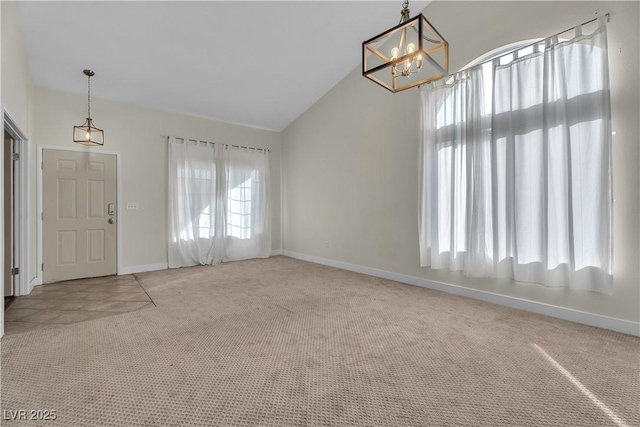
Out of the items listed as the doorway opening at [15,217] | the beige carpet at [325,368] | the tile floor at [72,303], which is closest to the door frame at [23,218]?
the doorway opening at [15,217]

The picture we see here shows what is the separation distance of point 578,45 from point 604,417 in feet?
10.3

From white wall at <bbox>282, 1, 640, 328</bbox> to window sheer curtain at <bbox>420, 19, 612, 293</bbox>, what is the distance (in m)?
0.14

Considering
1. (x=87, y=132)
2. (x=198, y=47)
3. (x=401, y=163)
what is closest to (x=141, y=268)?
(x=87, y=132)

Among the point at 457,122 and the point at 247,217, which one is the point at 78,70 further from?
the point at 457,122

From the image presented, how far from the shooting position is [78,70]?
3947 millimetres

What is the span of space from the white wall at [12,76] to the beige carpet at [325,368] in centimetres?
123

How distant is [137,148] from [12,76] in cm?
205

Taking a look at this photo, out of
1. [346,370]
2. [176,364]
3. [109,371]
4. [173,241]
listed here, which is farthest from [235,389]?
[173,241]

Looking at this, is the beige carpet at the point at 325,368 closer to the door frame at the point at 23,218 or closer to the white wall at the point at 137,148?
the door frame at the point at 23,218

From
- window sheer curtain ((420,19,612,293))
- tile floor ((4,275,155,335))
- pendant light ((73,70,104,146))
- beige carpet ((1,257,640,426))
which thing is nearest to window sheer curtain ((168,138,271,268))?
pendant light ((73,70,104,146))

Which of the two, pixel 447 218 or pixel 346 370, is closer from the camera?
pixel 346 370

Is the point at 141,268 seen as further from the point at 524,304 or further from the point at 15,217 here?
the point at 524,304

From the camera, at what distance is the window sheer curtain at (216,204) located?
5.28 m

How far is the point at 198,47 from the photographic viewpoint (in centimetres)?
395
